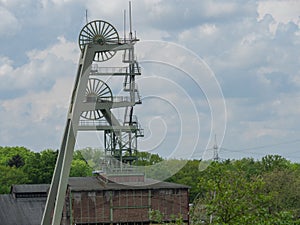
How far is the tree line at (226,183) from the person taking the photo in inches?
696

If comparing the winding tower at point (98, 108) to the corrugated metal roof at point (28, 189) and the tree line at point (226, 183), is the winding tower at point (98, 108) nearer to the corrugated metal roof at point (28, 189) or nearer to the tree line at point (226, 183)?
the tree line at point (226, 183)

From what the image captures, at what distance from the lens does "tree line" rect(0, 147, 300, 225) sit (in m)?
17.7

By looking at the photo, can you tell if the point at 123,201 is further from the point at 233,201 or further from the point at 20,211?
the point at 233,201

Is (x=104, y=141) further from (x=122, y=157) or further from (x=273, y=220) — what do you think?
(x=273, y=220)

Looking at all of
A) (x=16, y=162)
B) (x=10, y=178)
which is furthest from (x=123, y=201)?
(x=16, y=162)

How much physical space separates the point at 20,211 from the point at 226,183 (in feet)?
145

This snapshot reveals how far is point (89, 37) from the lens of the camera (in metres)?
25.6

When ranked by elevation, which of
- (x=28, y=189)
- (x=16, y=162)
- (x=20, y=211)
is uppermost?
(x=16, y=162)

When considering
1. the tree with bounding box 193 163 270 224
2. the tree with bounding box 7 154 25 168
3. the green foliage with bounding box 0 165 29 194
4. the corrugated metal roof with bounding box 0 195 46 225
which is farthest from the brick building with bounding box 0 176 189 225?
the tree with bounding box 7 154 25 168

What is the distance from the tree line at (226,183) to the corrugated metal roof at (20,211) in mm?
6383

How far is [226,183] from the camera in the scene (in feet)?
60.4

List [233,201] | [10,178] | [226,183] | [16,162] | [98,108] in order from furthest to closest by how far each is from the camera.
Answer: [16,162] < [10,178] < [98,108] < [226,183] < [233,201]

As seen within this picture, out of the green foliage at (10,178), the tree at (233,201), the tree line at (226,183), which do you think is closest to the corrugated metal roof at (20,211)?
the tree line at (226,183)

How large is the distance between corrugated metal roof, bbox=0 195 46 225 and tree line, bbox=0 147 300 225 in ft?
20.9
